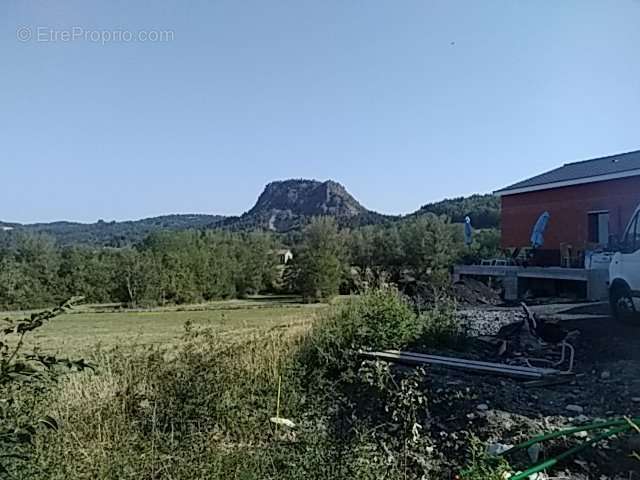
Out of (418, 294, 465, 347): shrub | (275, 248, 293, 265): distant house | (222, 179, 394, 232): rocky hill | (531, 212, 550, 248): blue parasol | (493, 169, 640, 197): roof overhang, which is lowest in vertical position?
(418, 294, 465, 347): shrub

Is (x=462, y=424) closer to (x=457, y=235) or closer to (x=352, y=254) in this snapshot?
(x=457, y=235)

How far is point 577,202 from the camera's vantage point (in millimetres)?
19781

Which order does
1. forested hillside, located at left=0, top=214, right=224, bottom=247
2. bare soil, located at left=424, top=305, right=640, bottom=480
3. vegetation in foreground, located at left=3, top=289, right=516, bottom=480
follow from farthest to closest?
forested hillside, located at left=0, top=214, right=224, bottom=247, bare soil, located at left=424, top=305, right=640, bottom=480, vegetation in foreground, located at left=3, top=289, right=516, bottom=480

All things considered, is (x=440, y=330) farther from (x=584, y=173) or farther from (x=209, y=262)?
(x=209, y=262)

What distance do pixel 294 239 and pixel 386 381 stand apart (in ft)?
133

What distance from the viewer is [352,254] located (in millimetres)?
42969

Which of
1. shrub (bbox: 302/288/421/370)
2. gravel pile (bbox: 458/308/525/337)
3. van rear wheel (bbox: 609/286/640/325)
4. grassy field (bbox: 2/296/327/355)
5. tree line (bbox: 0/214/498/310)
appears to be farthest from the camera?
tree line (bbox: 0/214/498/310)

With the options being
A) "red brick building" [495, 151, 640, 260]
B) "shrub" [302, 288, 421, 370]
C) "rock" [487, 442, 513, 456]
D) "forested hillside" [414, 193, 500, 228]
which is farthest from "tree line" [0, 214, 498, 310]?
"rock" [487, 442, 513, 456]

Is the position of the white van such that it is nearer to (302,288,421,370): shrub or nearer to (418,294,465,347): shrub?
(418,294,465,347): shrub

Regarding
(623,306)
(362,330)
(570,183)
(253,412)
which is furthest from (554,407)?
(570,183)

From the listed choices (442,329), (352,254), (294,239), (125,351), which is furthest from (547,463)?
(294,239)

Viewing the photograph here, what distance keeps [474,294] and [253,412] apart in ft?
38.4

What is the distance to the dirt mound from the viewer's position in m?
15.4

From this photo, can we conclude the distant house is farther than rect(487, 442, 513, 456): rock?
Yes
